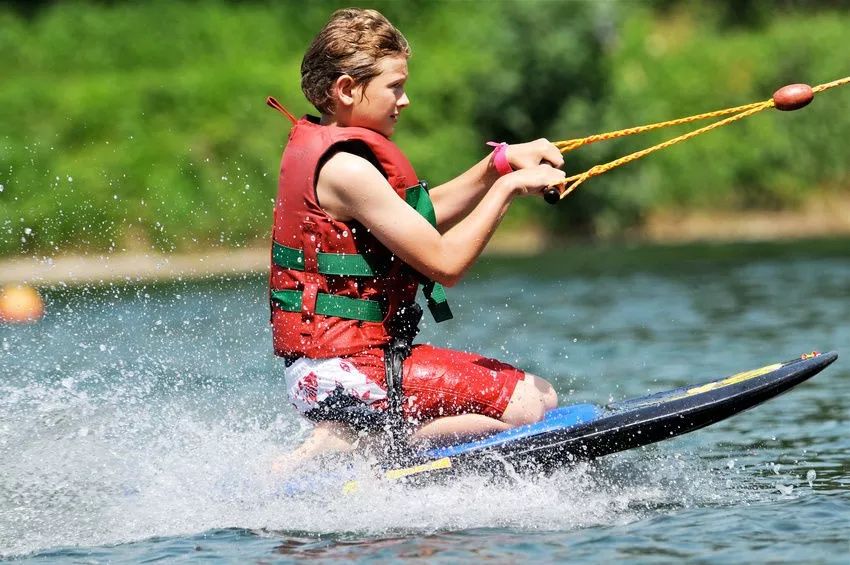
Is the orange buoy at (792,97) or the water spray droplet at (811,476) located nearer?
the orange buoy at (792,97)

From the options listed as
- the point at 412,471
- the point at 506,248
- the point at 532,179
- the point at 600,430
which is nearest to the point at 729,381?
the point at 600,430

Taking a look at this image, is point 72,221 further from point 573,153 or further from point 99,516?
point 99,516

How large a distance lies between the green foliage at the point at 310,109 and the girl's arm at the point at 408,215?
54.7 ft

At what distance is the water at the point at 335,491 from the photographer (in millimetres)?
5586

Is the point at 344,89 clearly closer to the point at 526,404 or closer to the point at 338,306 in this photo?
the point at 338,306

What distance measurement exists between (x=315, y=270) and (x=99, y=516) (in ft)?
4.83

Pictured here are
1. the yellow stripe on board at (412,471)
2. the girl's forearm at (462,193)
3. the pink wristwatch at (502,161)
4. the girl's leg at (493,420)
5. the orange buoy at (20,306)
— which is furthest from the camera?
the orange buoy at (20,306)

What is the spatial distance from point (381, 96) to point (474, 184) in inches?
26.0

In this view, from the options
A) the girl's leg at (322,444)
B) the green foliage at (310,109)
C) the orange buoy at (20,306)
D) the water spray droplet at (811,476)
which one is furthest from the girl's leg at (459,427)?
the green foliage at (310,109)

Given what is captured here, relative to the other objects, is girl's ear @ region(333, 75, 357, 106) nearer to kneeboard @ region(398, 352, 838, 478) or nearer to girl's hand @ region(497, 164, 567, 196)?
girl's hand @ region(497, 164, 567, 196)

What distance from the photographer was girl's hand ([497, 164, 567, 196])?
18.5ft

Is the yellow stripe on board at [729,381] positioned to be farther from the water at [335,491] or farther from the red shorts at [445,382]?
the red shorts at [445,382]

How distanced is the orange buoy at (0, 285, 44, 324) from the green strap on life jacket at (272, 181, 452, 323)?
9.73 m

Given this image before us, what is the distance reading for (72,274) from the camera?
69.7ft
